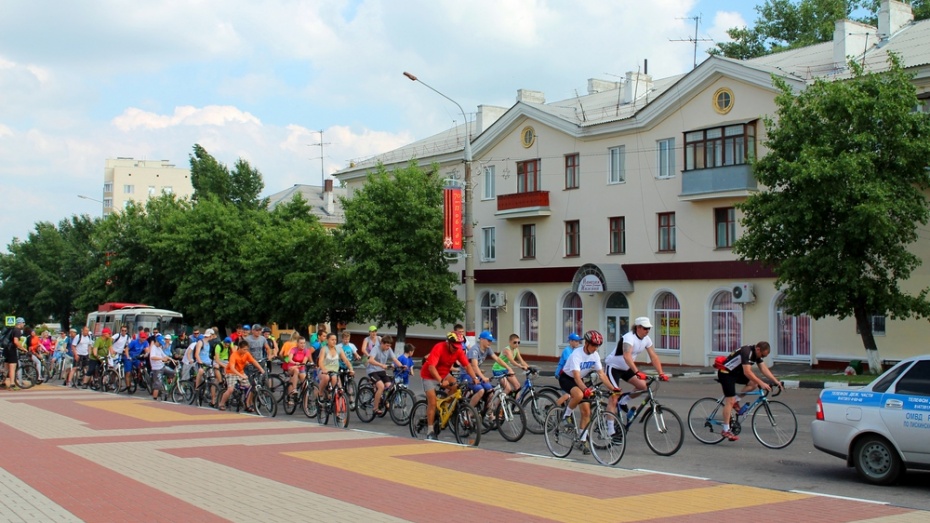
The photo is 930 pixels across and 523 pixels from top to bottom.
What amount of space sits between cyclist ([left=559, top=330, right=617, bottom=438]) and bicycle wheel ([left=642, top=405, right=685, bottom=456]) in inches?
25.9

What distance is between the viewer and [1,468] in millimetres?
11727

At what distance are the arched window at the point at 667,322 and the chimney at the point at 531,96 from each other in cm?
1573

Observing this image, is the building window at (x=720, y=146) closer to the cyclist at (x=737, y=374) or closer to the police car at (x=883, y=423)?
the cyclist at (x=737, y=374)

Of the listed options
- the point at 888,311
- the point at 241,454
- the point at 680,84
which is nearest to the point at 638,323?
the point at 241,454

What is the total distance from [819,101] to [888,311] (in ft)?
22.3

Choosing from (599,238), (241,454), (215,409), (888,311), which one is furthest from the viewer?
(599,238)

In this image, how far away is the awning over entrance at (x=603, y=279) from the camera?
127 ft

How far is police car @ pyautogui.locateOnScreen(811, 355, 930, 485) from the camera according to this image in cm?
1054

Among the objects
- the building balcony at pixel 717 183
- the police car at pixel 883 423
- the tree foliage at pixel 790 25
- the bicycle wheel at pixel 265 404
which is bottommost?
the bicycle wheel at pixel 265 404

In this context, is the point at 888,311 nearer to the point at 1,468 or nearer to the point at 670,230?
the point at 670,230

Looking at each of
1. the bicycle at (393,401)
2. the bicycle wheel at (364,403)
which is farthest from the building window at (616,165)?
the bicycle wheel at (364,403)

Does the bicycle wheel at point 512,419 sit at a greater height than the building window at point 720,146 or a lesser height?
lesser

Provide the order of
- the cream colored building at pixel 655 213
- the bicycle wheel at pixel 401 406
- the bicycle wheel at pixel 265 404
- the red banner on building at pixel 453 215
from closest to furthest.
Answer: the bicycle wheel at pixel 401 406, the bicycle wheel at pixel 265 404, the cream colored building at pixel 655 213, the red banner on building at pixel 453 215

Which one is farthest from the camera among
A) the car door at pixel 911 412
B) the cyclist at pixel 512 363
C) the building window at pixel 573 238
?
the building window at pixel 573 238
